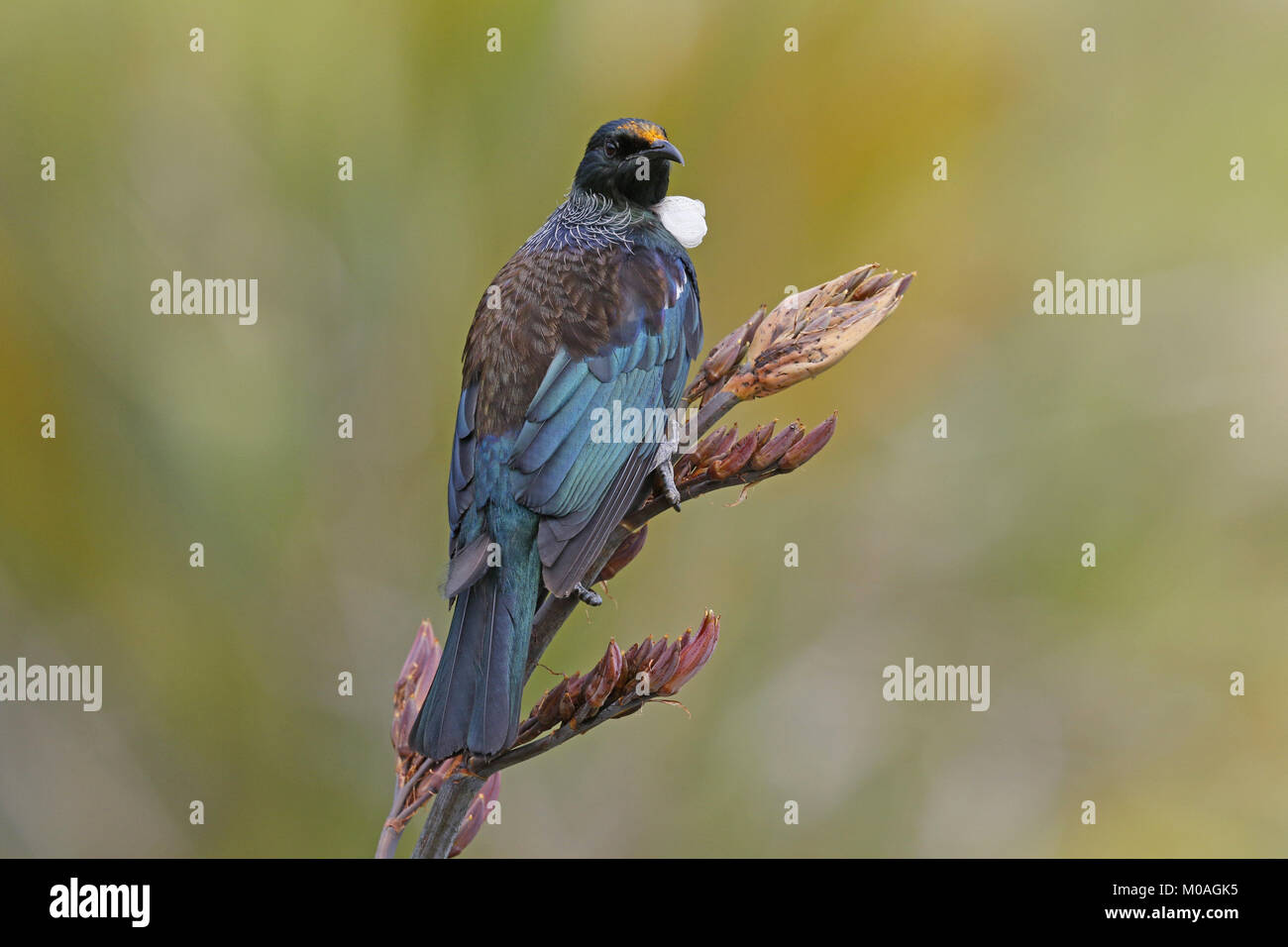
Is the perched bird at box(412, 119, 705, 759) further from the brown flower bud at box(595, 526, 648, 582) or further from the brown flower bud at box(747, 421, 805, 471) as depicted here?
the brown flower bud at box(747, 421, 805, 471)

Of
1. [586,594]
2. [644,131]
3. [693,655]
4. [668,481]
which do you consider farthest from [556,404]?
[644,131]

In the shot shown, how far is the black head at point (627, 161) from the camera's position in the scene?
293cm

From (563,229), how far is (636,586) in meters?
1.31

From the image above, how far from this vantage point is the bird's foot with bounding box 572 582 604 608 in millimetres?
2049

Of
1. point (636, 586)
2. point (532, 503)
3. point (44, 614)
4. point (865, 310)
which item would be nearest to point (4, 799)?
point (44, 614)

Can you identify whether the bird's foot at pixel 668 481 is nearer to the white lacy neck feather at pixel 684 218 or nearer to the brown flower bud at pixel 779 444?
the brown flower bud at pixel 779 444

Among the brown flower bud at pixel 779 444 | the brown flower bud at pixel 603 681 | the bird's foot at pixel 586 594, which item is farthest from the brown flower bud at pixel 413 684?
the brown flower bud at pixel 779 444

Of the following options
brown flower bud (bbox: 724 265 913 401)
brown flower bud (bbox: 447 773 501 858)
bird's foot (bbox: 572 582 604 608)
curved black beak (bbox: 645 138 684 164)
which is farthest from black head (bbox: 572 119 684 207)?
brown flower bud (bbox: 447 773 501 858)

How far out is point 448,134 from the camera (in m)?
4.06

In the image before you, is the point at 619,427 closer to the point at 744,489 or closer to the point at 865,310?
the point at 744,489

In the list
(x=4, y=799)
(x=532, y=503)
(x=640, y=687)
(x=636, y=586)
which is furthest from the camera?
(x=636, y=586)

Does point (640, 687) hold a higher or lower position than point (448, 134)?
lower

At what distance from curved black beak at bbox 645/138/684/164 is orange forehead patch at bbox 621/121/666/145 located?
0.02 m

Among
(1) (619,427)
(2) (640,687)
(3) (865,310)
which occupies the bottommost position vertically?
(2) (640,687)
